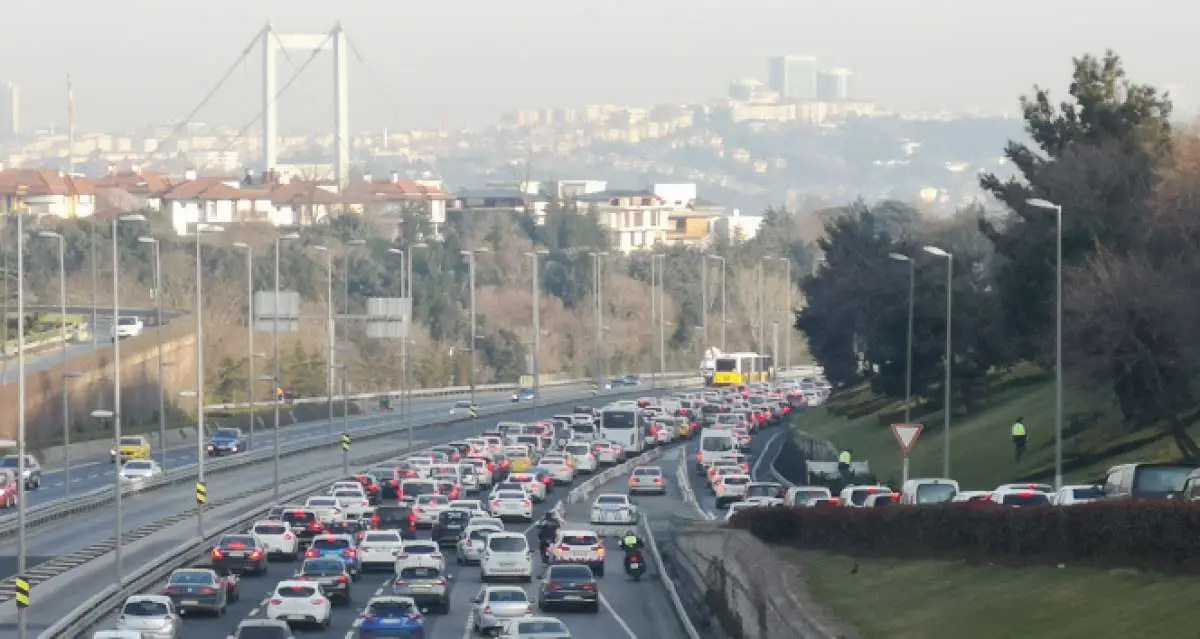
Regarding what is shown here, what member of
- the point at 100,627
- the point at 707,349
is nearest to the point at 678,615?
the point at 100,627

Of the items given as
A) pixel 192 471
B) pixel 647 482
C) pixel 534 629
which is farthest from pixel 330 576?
pixel 192 471

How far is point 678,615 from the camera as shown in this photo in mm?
44656

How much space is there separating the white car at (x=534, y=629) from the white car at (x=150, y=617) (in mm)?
5927

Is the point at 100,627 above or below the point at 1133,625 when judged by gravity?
below

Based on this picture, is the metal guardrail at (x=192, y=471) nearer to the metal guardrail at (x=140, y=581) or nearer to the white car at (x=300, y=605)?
the metal guardrail at (x=140, y=581)

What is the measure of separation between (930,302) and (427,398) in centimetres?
6624

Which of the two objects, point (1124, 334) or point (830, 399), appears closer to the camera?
point (1124, 334)

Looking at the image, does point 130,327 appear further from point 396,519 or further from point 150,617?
point 150,617

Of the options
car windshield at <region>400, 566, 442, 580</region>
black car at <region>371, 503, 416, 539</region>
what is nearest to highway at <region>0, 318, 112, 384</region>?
black car at <region>371, 503, 416, 539</region>

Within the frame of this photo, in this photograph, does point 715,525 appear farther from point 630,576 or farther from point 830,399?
point 830,399

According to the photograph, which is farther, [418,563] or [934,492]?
[418,563]

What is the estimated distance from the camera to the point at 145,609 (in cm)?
3953

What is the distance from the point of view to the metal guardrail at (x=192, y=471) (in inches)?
2566

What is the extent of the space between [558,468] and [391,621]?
44.0 meters
